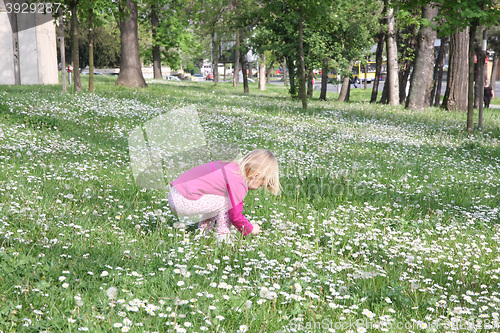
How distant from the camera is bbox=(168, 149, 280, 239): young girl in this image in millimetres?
4680

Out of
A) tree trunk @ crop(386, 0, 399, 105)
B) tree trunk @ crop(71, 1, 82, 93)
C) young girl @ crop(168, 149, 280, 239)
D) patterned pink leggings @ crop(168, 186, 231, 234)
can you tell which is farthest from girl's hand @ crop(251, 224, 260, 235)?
tree trunk @ crop(386, 0, 399, 105)

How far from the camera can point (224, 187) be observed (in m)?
4.77

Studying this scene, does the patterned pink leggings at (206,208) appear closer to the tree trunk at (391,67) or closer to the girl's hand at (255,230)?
the girl's hand at (255,230)

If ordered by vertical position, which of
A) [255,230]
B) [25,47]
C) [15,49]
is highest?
[25,47]

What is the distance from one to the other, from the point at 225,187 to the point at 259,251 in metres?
0.84

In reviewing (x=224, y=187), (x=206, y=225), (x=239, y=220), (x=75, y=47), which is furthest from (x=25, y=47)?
(x=239, y=220)

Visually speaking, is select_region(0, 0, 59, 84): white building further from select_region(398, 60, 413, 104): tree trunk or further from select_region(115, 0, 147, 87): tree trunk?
select_region(398, 60, 413, 104): tree trunk

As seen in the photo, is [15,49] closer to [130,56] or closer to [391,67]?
[130,56]

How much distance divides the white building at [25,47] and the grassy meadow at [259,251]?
2019 cm

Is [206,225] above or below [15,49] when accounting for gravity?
below

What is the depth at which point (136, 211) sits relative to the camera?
5250mm

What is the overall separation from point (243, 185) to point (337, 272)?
1.24 meters

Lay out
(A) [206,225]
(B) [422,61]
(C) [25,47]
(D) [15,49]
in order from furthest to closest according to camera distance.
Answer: (C) [25,47] < (D) [15,49] < (B) [422,61] < (A) [206,225]

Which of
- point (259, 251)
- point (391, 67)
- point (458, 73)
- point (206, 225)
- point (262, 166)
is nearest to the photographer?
point (259, 251)
